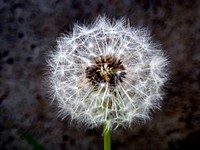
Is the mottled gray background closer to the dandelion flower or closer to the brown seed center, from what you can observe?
the dandelion flower

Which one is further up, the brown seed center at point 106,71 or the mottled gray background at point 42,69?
the mottled gray background at point 42,69

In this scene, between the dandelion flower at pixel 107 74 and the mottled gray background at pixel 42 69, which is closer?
the dandelion flower at pixel 107 74

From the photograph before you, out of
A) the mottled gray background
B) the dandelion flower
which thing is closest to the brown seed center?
the dandelion flower

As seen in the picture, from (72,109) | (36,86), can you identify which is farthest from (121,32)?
(36,86)

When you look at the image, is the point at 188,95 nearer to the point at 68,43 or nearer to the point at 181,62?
the point at 181,62

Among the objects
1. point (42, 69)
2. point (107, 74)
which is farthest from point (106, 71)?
point (42, 69)

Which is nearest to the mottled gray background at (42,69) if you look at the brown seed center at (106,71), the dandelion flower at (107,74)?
the dandelion flower at (107,74)

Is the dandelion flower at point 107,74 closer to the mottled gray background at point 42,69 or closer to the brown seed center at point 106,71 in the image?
the brown seed center at point 106,71
